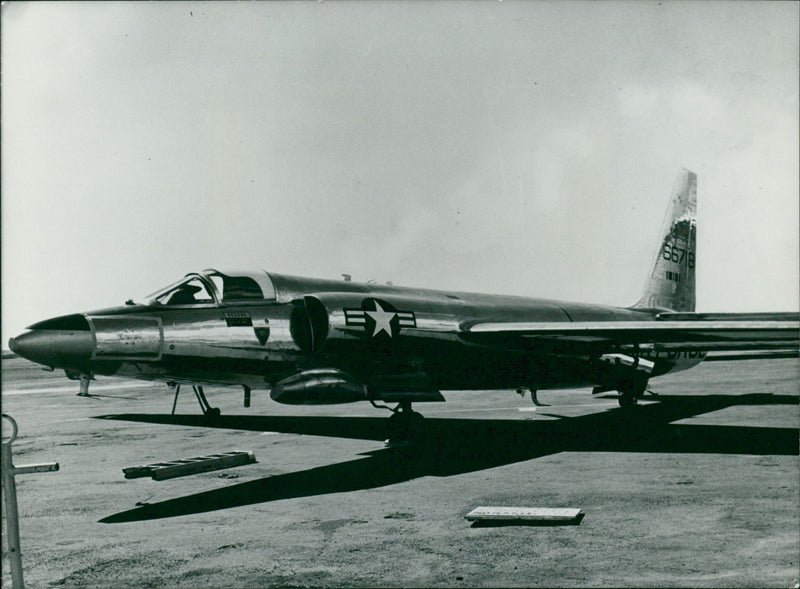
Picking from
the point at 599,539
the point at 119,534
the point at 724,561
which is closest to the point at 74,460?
the point at 119,534

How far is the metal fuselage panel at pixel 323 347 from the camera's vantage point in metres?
9.42

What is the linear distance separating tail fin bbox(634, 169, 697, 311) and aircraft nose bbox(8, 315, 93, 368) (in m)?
13.9

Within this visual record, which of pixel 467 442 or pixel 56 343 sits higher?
pixel 56 343

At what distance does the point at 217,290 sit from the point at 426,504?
195 inches

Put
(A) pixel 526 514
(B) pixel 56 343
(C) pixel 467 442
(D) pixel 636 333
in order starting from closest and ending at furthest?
(A) pixel 526 514, (B) pixel 56 343, (D) pixel 636 333, (C) pixel 467 442

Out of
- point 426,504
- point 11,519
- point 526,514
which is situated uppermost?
point 11,519

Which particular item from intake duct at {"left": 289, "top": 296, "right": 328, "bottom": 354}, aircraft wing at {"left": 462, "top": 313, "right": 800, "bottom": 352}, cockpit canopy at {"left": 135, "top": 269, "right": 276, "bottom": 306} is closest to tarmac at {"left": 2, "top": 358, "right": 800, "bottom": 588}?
aircraft wing at {"left": 462, "top": 313, "right": 800, "bottom": 352}

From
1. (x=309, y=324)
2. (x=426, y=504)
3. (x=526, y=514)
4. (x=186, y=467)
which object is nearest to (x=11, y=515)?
(x=426, y=504)

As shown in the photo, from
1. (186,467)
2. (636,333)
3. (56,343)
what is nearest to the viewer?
(56,343)

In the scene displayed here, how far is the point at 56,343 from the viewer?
8.51 metres

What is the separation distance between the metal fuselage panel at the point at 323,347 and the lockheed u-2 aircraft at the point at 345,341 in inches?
0.7

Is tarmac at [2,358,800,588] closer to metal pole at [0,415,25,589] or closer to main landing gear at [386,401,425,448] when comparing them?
main landing gear at [386,401,425,448]

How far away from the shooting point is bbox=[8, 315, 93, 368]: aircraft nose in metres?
8.45

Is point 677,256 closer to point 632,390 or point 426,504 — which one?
point 632,390
